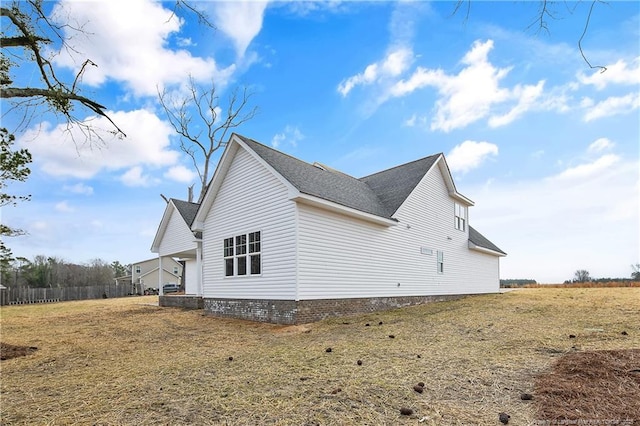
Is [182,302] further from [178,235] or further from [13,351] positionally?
[13,351]

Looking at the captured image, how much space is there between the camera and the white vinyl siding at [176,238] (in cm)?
1970

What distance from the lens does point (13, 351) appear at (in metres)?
8.40

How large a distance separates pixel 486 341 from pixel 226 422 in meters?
5.76

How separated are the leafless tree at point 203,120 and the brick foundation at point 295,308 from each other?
1653 cm

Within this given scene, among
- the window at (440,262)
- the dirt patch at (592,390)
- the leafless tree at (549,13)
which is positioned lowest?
the dirt patch at (592,390)

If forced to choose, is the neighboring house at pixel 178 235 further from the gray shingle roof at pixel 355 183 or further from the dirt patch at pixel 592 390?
the dirt patch at pixel 592 390

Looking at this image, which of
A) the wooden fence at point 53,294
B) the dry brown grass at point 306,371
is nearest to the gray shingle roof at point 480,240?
the dry brown grass at point 306,371

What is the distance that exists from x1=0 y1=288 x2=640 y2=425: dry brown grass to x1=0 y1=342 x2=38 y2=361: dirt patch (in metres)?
0.27

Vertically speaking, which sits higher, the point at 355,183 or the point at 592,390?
the point at 355,183

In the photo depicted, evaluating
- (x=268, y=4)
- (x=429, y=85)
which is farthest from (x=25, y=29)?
(x=429, y=85)

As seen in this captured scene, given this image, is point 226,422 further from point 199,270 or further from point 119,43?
point 199,270

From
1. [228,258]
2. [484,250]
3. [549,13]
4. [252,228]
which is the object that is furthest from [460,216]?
[549,13]

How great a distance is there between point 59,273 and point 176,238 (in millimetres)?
47962

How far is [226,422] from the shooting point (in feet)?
12.6
